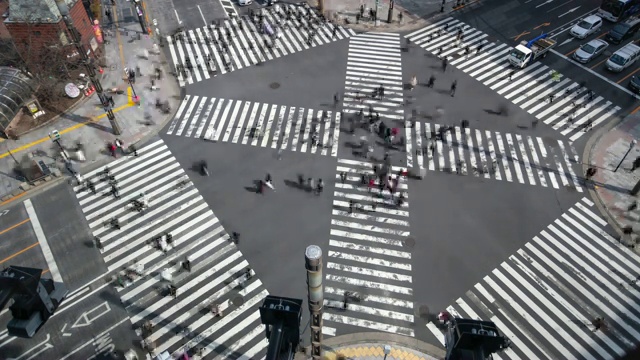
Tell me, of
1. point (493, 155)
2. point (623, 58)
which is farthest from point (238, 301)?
point (623, 58)

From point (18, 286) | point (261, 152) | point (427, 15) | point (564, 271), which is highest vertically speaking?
point (427, 15)

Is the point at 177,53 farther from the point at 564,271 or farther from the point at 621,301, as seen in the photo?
the point at 621,301

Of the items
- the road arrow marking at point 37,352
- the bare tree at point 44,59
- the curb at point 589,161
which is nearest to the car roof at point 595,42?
the curb at point 589,161

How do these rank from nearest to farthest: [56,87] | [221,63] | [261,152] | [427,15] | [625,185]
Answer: [625,185] < [261,152] < [56,87] < [221,63] < [427,15]

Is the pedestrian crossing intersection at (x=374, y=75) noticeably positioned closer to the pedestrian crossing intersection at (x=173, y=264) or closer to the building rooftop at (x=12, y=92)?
the pedestrian crossing intersection at (x=173, y=264)

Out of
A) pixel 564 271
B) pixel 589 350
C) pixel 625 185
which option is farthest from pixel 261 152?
pixel 625 185
